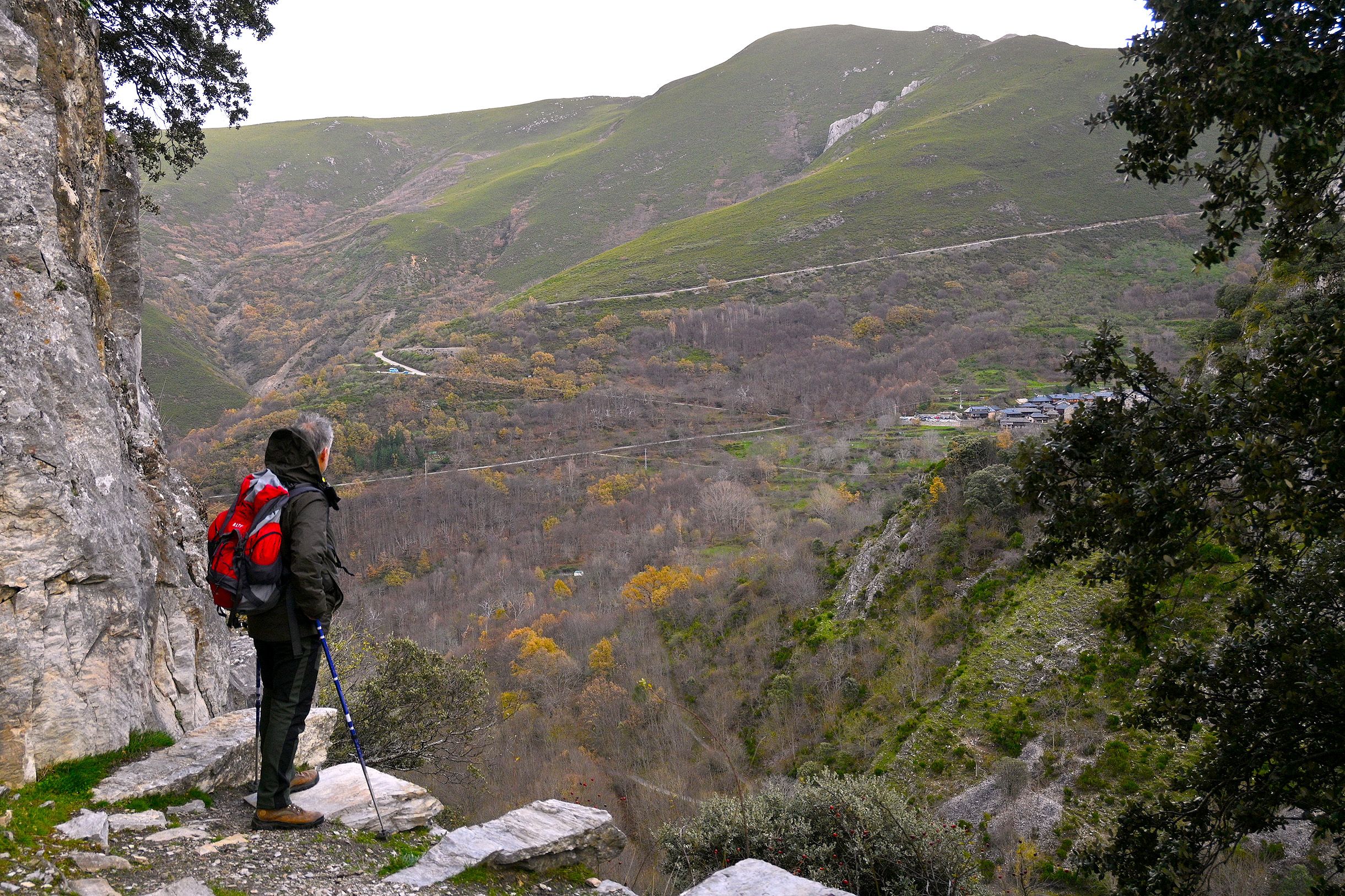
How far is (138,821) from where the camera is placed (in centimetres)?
408

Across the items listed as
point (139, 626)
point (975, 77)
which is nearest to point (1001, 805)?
point (139, 626)

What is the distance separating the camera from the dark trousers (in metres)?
4.31

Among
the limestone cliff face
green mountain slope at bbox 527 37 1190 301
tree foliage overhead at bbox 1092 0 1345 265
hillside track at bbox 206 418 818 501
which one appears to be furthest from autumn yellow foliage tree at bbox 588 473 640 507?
tree foliage overhead at bbox 1092 0 1345 265

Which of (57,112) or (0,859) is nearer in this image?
(0,859)

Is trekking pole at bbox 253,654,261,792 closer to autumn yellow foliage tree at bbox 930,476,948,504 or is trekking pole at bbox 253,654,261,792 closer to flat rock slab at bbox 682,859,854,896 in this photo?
flat rock slab at bbox 682,859,854,896

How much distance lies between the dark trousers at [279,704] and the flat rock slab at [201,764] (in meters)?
0.56

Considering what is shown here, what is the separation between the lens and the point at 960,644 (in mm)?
15461

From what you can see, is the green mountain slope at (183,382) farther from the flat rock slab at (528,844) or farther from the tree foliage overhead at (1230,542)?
the tree foliage overhead at (1230,542)

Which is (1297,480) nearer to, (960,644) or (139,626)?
(139,626)

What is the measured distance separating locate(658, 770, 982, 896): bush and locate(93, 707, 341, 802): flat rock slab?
3.35 m

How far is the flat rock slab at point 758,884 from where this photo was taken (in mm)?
4305

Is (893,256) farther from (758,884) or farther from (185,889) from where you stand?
(185,889)

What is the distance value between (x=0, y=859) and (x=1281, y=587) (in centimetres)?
696

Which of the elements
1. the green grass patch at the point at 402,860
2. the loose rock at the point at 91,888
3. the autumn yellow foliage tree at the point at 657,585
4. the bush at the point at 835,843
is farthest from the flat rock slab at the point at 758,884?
the autumn yellow foliage tree at the point at 657,585
